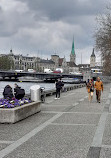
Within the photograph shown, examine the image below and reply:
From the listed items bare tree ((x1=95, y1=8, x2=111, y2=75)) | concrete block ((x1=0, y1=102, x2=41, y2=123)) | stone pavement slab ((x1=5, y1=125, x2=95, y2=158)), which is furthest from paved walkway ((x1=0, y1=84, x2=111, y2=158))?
bare tree ((x1=95, y1=8, x2=111, y2=75))

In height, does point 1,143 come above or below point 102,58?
below

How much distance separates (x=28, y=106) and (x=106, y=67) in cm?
4148

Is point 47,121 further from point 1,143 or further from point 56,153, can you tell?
point 56,153

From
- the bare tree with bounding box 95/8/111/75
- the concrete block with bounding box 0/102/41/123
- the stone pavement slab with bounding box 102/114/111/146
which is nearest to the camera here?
the stone pavement slab with bounding box 102/114/111/146

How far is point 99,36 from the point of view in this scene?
4766 cm

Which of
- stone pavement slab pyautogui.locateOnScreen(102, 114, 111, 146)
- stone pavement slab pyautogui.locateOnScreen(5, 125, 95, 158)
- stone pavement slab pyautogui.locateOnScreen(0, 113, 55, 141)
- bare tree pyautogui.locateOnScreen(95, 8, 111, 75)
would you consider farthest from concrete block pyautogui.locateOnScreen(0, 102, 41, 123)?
bare tree pyautogui.locateOnScreen(95, 8, 111, 75)

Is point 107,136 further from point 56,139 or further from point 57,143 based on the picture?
point 57,143

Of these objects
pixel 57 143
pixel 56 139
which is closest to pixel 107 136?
pixel 56 139

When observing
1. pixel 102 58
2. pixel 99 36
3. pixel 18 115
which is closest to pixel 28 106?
pixel 18 115

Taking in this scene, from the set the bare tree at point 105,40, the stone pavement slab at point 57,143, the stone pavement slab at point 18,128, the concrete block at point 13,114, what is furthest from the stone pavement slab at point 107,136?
the bare tree at point 105,40

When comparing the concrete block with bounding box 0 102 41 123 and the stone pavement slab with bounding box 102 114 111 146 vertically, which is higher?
the concrete block with bounding box 0 102 41 123

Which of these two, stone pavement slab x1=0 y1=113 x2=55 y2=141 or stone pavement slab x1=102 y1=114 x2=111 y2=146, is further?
stone pavement slab x1=0 y1=113 x2=55 y2=141

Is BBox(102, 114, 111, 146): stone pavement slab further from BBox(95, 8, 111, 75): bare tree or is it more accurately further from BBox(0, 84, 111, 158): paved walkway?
BBox(95, 8, 111, 75): bare tree

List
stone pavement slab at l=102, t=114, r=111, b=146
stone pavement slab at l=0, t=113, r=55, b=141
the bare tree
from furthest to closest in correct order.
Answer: the bare tree < stone pavement slab at l=0, t=113, r=55, b=141 < stone pavement slab at l=102, t=114, r=111, b=146
